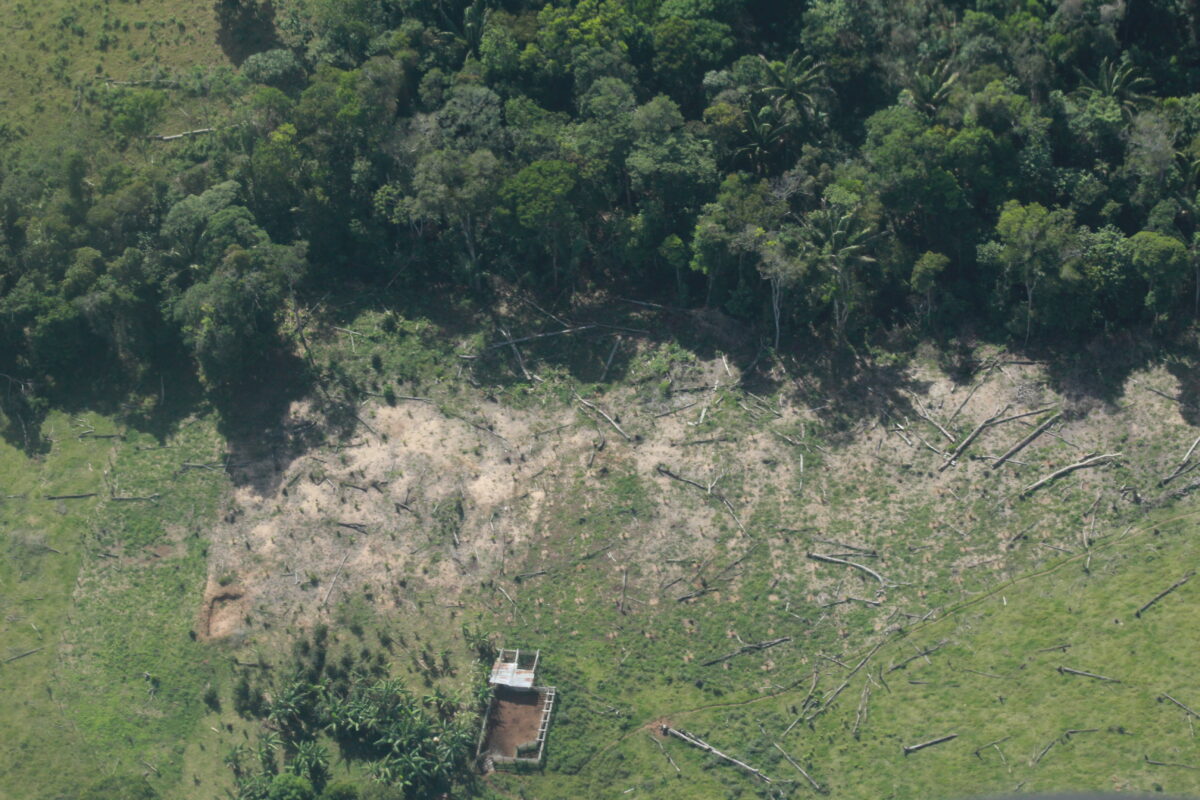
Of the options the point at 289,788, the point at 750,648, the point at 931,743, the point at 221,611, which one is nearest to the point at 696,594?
the point at 750,648

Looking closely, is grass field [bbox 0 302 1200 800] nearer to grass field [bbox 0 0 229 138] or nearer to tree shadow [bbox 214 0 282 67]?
grass field [bbox 0 0 229 138]

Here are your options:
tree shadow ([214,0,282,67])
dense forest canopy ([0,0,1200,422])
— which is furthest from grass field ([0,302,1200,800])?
tree shadow ([214,0,282,67])

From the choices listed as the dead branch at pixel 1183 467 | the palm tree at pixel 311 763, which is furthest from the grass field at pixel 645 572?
the palm tree at pixel 311 763

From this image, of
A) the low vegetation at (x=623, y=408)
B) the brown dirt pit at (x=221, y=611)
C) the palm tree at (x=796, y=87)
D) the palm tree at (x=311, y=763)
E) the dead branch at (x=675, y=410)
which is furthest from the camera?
the palm tree at (x=796, y=87)

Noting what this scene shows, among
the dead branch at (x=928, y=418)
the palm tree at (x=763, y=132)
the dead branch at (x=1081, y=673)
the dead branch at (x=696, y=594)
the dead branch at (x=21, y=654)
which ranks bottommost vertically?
the dead branch at (x=21, y=654)

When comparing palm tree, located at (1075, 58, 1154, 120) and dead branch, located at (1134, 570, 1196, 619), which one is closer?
dead branch, located at (1134, 570, 1196, 619)

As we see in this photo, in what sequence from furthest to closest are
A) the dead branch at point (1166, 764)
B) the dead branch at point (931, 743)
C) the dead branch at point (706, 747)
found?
the dead branch at point (706, 747)
the dead branch at point (931, 743)
the dead branch at point (1166, 764)

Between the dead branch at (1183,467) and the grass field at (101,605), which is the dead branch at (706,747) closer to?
the grass field at (101,605)

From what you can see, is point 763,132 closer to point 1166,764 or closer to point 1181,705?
point 1181,705

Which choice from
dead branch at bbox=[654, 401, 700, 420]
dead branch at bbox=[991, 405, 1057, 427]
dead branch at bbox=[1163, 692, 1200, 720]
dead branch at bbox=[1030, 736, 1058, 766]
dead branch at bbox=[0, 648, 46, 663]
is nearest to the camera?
dead branch at bbox=[1163, 692, 1200, 720]
